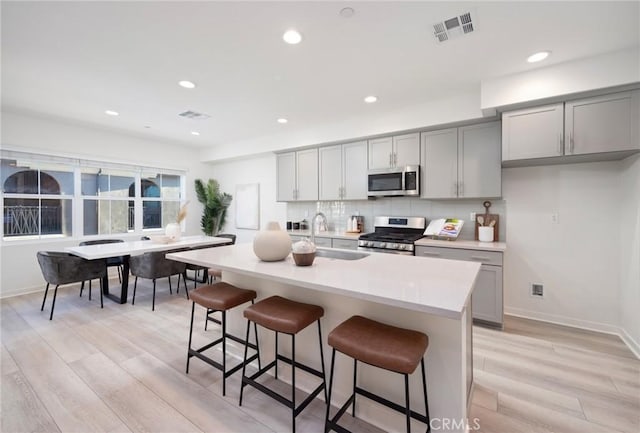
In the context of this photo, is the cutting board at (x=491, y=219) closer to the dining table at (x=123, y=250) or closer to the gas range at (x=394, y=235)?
the gas range at (x=394, y=235)

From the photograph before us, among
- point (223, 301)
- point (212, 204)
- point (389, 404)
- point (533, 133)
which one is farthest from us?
point (212, 204)

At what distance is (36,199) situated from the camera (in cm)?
425

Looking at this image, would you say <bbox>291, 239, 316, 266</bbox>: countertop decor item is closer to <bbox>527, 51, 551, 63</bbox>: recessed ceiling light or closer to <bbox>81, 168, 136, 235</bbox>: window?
A: <bbox>527, 51, 551, 63</bbox>: recessed ceiling light

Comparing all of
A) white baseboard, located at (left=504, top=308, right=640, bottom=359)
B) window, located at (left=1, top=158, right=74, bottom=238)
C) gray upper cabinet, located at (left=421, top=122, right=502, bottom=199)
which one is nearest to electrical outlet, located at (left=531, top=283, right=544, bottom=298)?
white baseboard, located at (left=504, top=308, right=640, bottom=359)

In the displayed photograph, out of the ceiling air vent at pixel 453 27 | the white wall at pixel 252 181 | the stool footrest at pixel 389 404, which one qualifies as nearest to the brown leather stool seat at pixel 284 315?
the stool footrest at pixel 389 404

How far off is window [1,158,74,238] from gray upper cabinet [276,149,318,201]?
11.3 ft

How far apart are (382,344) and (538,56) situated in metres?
2.77

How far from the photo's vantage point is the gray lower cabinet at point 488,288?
289cm

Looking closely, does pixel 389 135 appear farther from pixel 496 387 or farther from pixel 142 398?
pixel 142 398

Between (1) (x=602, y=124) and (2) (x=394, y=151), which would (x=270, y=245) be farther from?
(1) (x=602, y=124)

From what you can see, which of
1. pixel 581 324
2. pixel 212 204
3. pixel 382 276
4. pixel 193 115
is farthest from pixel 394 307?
pixel 212 204

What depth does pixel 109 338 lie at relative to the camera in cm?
275

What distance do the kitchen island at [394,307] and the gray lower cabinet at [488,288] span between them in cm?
127

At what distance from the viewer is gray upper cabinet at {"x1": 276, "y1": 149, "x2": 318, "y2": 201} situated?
181 inches
